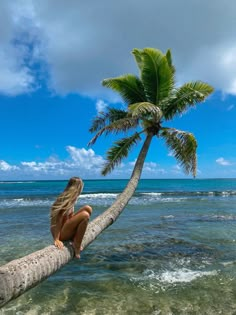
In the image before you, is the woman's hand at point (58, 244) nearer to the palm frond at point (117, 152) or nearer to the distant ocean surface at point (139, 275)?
the distant ocean surface at point (139, 275)

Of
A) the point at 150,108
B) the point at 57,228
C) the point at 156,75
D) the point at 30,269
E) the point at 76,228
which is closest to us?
the point at 30,269

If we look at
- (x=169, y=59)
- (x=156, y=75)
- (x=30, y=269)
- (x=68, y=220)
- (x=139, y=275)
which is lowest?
(x=139, y=275)

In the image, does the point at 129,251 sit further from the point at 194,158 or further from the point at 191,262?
the point at 194,158

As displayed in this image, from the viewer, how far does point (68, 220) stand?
5227mm

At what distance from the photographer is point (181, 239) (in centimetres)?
1442

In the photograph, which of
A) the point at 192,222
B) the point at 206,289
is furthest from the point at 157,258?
the point at 192,222

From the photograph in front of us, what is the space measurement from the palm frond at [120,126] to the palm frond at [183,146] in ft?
3.79

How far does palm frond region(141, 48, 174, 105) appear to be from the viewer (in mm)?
12047

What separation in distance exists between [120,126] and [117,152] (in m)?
1.28

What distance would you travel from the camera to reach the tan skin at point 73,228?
516 centimetres

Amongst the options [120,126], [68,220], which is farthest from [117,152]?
[68,220]

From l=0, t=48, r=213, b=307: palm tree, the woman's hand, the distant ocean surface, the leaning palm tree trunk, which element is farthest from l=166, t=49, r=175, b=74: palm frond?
the woman's hand

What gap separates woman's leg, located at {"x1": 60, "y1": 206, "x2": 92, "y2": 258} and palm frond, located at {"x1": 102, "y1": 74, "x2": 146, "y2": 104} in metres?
8.70

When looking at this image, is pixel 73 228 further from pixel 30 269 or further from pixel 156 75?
pixel 156 75
